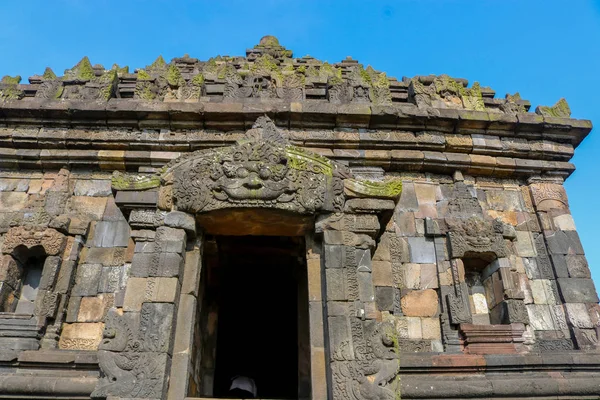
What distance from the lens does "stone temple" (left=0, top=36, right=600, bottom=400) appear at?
17.7ft

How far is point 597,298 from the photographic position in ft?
24.3

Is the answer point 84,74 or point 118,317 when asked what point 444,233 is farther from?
point 84,74

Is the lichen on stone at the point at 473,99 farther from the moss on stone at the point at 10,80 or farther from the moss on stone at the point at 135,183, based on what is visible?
the moss on stone at the point at 10,80

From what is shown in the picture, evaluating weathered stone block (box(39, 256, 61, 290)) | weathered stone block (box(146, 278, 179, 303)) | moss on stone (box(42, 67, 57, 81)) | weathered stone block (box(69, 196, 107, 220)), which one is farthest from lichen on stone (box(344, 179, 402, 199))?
moss on stone (box(42, 67, 57, 81))

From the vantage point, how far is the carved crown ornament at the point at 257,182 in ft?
18.7

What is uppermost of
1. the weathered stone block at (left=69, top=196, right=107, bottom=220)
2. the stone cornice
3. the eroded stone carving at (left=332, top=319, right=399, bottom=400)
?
the stone cornice

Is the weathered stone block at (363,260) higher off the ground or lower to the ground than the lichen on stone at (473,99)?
lower

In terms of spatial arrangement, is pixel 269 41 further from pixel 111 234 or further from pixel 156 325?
pixel 156 325

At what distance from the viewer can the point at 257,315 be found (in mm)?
10344

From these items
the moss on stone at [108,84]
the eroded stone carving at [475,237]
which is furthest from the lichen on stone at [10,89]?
the eroded stone carving at [475,237]

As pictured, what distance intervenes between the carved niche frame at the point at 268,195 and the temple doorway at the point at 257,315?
1130 mm

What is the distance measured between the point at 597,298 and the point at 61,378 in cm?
825

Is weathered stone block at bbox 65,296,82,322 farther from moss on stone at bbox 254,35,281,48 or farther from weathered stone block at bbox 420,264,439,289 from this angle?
moss on stone at bbox 254,35,281,48

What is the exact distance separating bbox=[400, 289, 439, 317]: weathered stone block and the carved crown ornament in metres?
2.16
